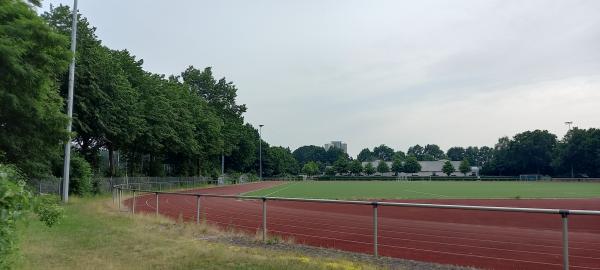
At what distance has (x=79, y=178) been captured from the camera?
3262 centimetres

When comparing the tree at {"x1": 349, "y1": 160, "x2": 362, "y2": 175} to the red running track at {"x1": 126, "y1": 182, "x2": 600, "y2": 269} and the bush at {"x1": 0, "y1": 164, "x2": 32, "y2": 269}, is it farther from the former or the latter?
the bush at {"x1": 0, "y1": 164, "x2": 32, "y2": 269}

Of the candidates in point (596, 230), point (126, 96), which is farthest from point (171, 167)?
point (596, 230)

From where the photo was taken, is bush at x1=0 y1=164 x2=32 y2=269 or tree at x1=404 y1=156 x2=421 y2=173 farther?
tree at x1=404 y1=156 x2=421 y2=173

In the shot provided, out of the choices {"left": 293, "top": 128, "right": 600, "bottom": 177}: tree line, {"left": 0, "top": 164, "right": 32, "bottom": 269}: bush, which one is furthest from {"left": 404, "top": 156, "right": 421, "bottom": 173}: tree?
{"left": 0, "top": 164, "right": 32, "bottom": 269}: bush

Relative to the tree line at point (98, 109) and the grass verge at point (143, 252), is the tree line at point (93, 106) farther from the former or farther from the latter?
the grass verge at point (143, 252)

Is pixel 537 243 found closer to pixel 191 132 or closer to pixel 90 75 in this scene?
pixel 90 75

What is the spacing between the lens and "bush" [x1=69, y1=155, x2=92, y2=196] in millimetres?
32500

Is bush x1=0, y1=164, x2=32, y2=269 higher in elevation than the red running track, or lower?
higher

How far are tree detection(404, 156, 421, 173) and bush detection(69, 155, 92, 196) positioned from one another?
410 feet

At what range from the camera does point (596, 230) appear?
57.4 feet

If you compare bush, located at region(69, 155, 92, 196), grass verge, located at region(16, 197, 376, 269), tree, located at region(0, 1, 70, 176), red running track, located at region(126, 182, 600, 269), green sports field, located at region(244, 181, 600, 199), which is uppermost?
tree, located at region(0, 1, 70, 176)

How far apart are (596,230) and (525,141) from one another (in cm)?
11748

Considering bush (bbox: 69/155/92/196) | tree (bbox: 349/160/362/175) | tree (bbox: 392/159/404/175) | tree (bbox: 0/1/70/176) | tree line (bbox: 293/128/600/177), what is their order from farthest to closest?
1. tree (bbox: 392/159/404/175)
2. tree (bbox: 349/160/362/175)
3. tree line (bbox: 293/128/600/177)
4. bush (bbox: 69/155/92/196)
5. tree (bbox: 0/1/70/176)

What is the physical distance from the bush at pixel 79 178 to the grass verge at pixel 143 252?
1956 centimetres
